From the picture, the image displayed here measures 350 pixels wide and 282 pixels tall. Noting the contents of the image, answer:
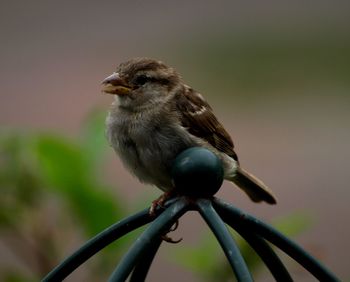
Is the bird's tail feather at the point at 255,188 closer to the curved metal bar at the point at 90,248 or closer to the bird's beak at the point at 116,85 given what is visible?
the bird's beak at the point at 116,85

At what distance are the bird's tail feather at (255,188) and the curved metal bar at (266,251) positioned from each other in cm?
132

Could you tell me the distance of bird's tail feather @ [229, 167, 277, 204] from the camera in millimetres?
3840

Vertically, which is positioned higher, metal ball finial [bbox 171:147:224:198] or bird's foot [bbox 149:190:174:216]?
metal ball finial [bbox 171:147:224:198]

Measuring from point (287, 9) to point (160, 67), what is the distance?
38.3ft

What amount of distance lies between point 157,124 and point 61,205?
56cm

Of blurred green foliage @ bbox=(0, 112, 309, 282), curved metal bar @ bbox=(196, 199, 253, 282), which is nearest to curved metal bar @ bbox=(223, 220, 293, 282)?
curved metal bar @ bbox=(196, 199, 253, 282)

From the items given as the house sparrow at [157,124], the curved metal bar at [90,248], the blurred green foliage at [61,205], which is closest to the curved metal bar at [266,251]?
the curved metal bar at [90,248]

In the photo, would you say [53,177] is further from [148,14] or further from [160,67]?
[148,14]

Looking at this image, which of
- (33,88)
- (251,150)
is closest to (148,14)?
(33,88)

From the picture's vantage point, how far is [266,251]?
2480 mm

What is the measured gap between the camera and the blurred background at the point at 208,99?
9.63 ft

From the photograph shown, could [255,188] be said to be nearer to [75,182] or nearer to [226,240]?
[75,182]

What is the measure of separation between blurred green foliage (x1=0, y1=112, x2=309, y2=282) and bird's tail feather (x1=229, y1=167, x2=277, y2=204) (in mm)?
868

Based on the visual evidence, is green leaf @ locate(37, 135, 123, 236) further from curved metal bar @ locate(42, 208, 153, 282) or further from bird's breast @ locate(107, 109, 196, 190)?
curved metal bar @ locate(42, 208, 153, 282)
